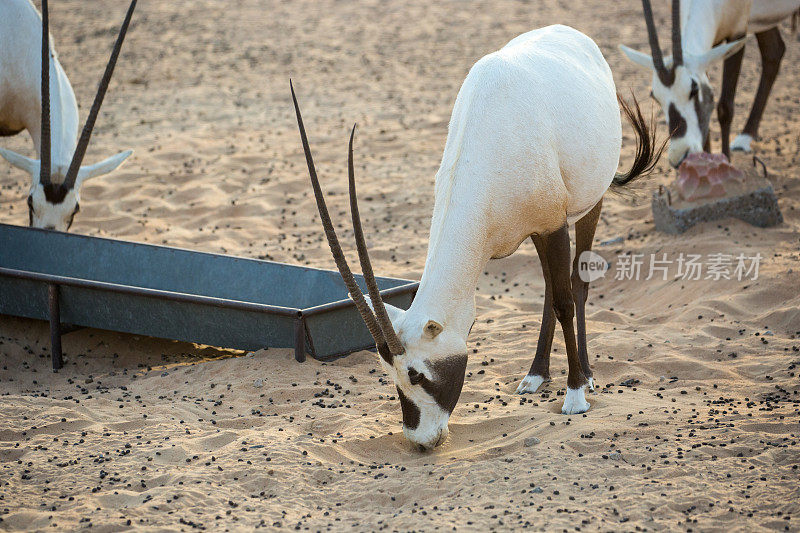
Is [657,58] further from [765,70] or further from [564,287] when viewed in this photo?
[564,287]

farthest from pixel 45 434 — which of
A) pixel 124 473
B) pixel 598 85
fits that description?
pixel 598 85

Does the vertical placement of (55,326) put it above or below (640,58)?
below

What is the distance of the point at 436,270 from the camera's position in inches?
145

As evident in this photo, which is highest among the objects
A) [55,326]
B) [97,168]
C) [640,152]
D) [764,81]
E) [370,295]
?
[640,152]

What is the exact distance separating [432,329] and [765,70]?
6.28m

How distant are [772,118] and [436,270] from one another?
22.5 ft

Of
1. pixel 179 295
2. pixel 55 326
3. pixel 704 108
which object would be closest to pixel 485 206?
pixel 179 295

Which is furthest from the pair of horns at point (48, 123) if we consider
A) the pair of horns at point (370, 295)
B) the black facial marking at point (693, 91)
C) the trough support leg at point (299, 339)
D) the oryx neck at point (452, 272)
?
the black facial marking at point (693, 91)

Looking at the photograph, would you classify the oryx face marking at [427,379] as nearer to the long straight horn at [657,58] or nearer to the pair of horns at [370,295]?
the pair of horns at [370,295]

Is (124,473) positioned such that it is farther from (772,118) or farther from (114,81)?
(114,81)

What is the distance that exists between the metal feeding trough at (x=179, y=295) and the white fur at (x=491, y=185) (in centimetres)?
107

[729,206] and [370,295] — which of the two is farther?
[729,206]

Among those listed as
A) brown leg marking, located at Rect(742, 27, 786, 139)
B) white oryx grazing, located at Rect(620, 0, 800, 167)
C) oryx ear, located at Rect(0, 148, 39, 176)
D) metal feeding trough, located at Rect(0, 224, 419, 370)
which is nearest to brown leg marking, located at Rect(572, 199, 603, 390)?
metal feeding trough, located at Rect(0, 224, 419, 370)

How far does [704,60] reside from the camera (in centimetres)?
722
